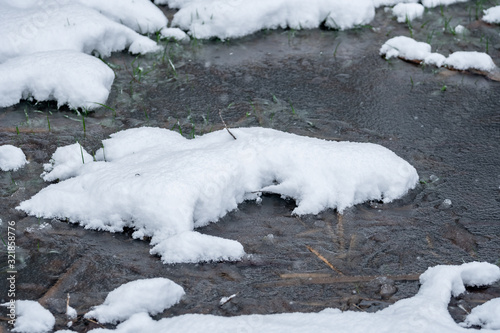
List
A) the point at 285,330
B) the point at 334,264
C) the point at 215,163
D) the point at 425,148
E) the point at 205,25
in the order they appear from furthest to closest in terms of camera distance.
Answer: the point at 205,25, the point at 425,148, the point at 215,163, the point at 334,264, the point at 285,330

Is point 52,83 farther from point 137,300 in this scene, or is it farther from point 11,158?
point 137,300

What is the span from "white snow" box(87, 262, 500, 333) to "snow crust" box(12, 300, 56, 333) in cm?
18

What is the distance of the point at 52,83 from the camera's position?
332 centimetres

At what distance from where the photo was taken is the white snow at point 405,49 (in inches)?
153

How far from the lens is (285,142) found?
2.67 m

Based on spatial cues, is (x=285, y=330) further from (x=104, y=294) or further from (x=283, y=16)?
(x=283, y=16)

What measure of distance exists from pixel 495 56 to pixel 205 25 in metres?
2.18

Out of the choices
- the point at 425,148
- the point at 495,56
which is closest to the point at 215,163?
the point at 425,148

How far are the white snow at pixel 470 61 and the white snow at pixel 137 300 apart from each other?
2.72m

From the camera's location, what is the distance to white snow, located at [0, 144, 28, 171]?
9.04 feet

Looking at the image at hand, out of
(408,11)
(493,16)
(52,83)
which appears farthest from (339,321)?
(493,16)

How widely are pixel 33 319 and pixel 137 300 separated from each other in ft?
1.19

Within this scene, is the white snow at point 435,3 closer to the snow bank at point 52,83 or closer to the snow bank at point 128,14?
the snow bank at point 128,14

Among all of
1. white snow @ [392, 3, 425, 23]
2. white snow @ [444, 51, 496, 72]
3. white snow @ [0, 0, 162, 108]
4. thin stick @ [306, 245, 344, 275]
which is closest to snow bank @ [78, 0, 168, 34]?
white snow @ [0, 0, 162, 108]
